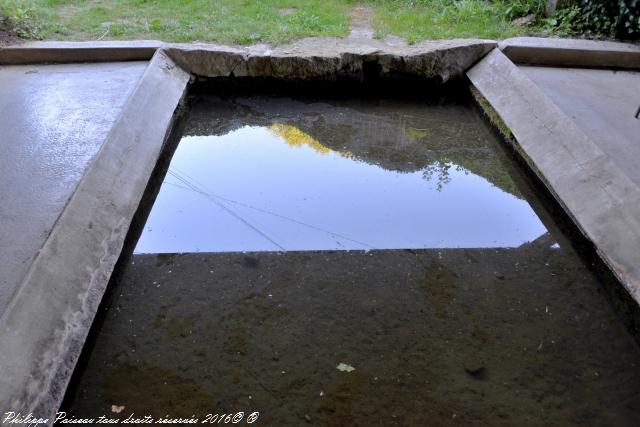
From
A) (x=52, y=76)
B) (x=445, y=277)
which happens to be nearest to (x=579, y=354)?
(x=445, y=277)

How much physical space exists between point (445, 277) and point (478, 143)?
2245 millimetres

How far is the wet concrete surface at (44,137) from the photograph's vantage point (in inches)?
116

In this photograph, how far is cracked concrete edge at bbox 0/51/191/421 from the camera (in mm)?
2273

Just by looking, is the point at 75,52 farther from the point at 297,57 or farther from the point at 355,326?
the point at 355,326

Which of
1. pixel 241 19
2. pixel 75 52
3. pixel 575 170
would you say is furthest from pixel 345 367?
pixel 241 19

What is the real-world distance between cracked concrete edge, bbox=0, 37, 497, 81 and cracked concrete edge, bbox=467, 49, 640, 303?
0.58m

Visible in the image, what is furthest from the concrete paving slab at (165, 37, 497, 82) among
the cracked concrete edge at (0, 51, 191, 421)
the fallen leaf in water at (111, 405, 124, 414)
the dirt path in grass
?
the fallen leaf in water at (111, 405, 124, 414)

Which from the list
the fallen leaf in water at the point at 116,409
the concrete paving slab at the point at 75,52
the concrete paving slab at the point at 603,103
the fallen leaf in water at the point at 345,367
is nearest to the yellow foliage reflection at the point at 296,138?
the concrete paving slab at the point at 75,52

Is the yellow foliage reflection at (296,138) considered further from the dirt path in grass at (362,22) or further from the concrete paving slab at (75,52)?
the dirt path in grass at (362,22)

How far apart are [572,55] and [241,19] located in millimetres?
4021

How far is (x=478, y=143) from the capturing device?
5.22 metres

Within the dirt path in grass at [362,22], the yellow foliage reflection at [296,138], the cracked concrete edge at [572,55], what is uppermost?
the dirt path in grass at [362,22]

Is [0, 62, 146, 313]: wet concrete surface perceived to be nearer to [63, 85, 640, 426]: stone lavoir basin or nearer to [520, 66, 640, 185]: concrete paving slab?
[63, 85, 640, 426]: stone lavoir basin

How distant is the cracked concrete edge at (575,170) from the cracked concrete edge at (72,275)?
3.14 m
